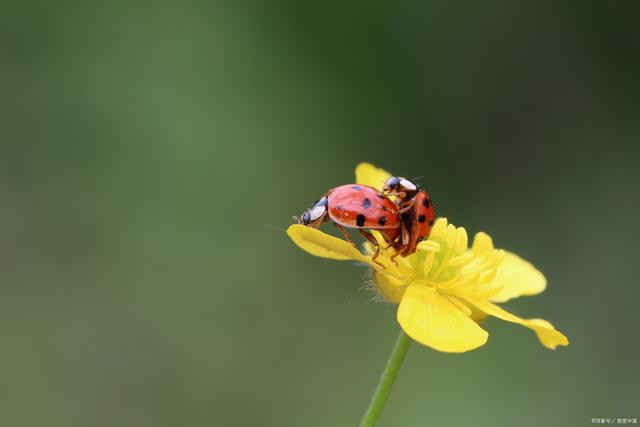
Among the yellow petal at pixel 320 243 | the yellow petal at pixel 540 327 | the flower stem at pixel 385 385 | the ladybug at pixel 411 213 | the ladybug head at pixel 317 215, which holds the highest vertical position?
the ladybug at pixel 411 213

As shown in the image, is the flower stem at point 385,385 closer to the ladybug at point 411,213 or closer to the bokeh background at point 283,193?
the ladybug at point 411,213

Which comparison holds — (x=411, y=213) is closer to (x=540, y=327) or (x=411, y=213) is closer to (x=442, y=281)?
(x=442, y=281)

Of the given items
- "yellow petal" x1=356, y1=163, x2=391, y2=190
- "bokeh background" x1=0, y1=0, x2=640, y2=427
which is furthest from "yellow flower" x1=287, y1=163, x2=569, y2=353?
"bokeh background" x1=0, y1=0, x2=640, y2=427

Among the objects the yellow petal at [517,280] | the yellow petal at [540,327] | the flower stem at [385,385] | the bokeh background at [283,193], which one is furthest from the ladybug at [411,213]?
the bokeh background at [283,193]

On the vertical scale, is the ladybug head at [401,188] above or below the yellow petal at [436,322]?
above

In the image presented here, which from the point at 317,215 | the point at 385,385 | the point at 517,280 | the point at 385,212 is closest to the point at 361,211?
the point at 385,212

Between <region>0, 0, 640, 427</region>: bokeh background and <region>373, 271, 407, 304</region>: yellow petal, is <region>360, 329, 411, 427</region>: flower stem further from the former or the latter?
<region>0, 0, 640, 427</region>: bokeh background
